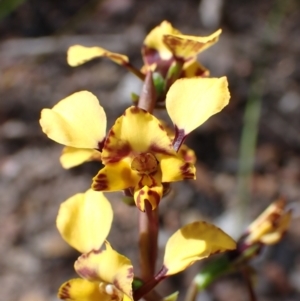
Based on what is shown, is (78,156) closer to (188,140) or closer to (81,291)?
(81,291)

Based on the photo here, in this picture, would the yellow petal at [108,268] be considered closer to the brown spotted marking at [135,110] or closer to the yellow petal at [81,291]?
the yellow petal at [81,291]

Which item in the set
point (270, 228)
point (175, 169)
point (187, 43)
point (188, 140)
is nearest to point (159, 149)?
point (175, 169)

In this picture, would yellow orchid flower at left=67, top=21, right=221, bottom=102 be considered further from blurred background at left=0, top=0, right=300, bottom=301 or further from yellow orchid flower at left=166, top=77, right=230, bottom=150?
blurred background at left=0, top=0, right=300, bottom=301

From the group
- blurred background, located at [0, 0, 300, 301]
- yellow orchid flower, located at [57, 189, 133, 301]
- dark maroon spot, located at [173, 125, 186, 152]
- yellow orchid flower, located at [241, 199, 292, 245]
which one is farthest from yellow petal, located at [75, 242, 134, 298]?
blurred background, located at [0, 0, 300, 301]

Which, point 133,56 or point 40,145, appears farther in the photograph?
point 133,56

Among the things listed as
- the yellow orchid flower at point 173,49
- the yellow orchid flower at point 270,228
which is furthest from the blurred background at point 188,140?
the yellow orchid flower at point 173,49

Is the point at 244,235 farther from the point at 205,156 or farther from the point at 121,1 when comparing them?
the point at 121,1

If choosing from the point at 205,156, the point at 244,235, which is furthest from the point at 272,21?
the point at 244,235
